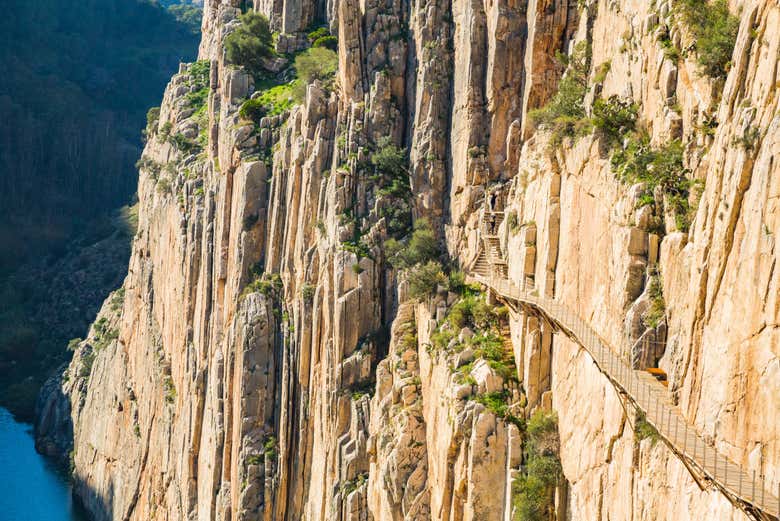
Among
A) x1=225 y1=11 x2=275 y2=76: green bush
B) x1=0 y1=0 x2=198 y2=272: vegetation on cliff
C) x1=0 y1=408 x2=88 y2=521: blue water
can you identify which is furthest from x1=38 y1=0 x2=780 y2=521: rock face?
x1=0 y1=0 x2=198 y2=272: vegetation on cliff

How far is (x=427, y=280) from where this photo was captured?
190 ft

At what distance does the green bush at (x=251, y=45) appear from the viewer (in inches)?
3255

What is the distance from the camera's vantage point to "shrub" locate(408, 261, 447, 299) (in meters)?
57.8

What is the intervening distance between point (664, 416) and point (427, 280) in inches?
965

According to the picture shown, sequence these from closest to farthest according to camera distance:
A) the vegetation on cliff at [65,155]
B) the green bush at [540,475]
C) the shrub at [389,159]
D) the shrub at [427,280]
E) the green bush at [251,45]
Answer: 1. the green bush at [540,475]
2. the shrub at [427,280]
3. the shrub at [389,159]
4. the green bush at [251,45]
5. the vegetation on cliff at [65,155]

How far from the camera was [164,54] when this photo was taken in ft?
621

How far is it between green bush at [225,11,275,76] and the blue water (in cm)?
4775

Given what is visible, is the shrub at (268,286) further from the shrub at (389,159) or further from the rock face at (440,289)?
the shrub at (389,159)

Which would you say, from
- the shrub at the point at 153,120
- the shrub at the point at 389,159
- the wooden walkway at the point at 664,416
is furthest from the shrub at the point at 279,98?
the shrub at the point at 153,120

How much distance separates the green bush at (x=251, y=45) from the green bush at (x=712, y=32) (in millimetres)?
48136

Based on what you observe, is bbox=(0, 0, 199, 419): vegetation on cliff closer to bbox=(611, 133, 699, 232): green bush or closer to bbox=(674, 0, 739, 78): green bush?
bbox=(611, 133, 699, 232): green bush

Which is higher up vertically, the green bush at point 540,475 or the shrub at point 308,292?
the shrub at point 308,292

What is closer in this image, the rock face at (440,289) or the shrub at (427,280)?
the rock face at (440,289)

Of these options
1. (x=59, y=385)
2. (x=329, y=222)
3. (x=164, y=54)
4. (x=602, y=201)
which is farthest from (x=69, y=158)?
(x=602, y=201)
